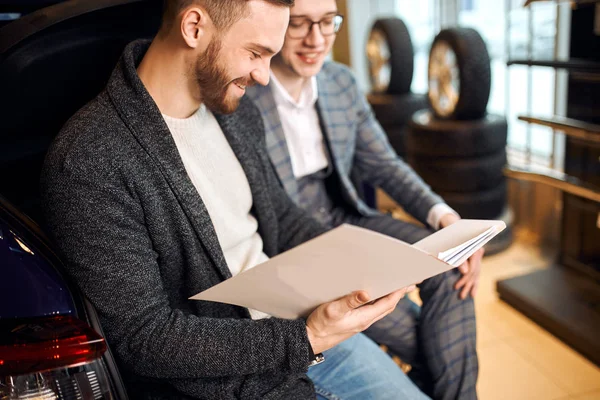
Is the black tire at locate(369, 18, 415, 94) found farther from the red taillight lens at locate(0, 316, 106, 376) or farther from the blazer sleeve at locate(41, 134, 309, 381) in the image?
the red taillight lens at locate(0, 316, 106, 376)

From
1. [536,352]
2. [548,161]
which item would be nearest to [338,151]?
[536,352]

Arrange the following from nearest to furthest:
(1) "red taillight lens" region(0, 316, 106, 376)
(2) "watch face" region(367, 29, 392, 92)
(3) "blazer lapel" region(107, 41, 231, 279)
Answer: (1) "red taillight lens" region(0, 316, 106, 376) → (3) "blazer lapel" region(107, 41, 231, 279) → (2) "watch face" region(367, 29, 392, 92)

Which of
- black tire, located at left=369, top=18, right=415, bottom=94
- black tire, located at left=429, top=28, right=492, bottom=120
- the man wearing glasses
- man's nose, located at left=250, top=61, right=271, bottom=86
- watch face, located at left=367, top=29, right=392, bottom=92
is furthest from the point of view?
watch face, located at left=367, top=29, right=392, bottom=92

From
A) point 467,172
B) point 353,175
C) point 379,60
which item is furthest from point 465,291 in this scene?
point 379,60

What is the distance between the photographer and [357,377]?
118 centimetres

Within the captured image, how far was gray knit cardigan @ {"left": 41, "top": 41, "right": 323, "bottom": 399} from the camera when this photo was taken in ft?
3.17

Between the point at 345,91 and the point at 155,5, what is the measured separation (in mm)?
652

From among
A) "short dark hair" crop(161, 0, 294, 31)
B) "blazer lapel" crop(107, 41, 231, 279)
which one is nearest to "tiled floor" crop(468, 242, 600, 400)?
"blazer lapel" crop(107, 41, 231, 279)

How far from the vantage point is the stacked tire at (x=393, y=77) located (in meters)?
3.68

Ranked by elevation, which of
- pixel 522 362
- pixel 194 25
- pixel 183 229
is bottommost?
pixel 522 362

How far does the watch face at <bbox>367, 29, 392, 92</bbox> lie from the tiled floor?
1.69m

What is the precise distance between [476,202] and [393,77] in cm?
114

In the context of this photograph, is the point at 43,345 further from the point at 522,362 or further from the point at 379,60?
the point at 379,60

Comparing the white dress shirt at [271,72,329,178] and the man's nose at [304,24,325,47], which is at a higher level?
the man's nose at [304,24,325,47]
